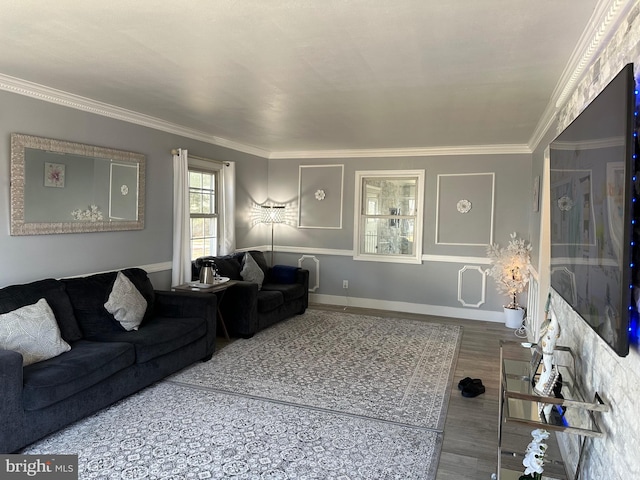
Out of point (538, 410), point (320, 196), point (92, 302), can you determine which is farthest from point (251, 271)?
point (538, 410)

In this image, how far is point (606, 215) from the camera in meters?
1.58

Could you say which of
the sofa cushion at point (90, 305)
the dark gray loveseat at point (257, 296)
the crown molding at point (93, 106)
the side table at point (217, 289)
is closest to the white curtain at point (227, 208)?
the dark gray loveseat at point (257, 296)

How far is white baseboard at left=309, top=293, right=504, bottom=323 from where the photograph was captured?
6.15 m

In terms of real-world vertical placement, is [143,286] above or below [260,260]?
below

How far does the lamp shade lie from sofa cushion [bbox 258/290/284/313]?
1722mm

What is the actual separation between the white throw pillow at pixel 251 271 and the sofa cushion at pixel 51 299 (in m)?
2.36

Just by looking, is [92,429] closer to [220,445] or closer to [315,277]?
[220,445]

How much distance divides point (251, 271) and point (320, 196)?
1906 millimetres

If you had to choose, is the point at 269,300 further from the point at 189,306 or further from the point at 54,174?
the point at 54,174

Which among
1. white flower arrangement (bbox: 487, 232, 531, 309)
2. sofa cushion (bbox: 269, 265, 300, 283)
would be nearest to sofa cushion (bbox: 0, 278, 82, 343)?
sofa cushion (bbox: 269, 265, 300, 283)

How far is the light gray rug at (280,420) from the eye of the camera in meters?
2.51

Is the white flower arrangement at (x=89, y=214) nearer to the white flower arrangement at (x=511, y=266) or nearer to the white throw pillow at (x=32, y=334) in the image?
the white throw pillow at (x=32, y=334)

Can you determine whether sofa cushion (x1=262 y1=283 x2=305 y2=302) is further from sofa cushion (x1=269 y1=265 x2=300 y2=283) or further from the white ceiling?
the white ceiling

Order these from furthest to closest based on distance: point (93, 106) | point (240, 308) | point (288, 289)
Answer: point (288, 289)
point (240, 308)
point (93, 106)
